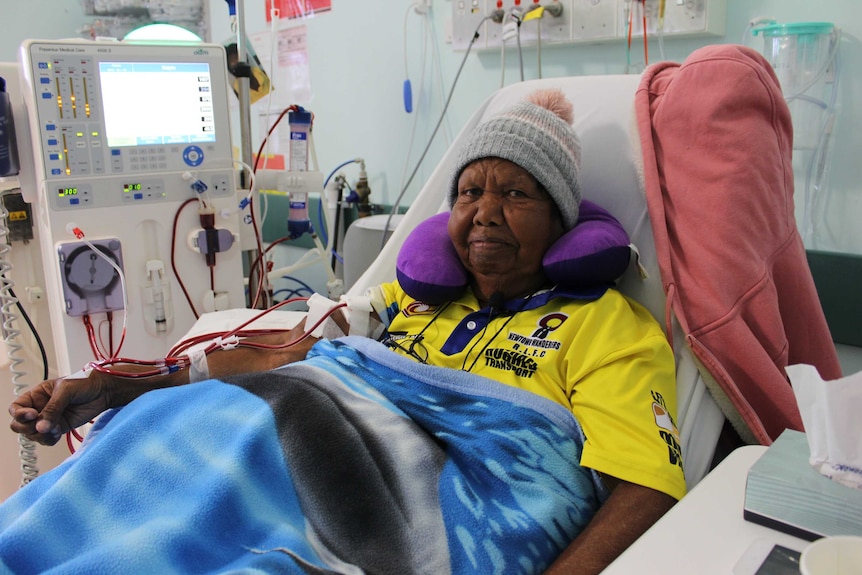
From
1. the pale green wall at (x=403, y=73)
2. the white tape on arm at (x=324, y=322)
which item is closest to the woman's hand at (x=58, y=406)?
the white tape on arm at (x=324, y=322)

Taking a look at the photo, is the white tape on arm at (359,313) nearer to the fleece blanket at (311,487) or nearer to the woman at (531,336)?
the woman at (531,336)

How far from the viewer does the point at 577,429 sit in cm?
112

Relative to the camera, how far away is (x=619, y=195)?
1520mm

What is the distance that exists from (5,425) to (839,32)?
2.32 m

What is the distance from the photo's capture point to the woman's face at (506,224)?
135 centimetres

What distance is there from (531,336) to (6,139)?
1.30 metres

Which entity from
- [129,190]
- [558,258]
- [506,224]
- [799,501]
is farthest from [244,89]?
[799,501]

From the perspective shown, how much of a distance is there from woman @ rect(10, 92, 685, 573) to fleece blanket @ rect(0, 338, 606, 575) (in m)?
0.08

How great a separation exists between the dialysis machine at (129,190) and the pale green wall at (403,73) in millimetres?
894

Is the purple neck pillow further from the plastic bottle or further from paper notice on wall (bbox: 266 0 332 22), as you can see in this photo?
paper notice on wall (bbox: 266 0 332 22)

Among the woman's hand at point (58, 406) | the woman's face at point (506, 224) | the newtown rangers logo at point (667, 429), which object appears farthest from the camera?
the woman's face at point (506, 224)

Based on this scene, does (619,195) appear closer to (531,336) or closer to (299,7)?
(531,336)

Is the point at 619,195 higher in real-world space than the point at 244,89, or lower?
lower

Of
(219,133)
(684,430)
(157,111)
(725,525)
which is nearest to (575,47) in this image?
(219,133)
